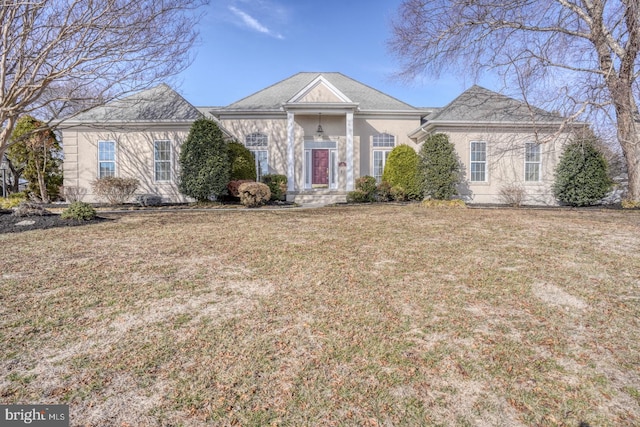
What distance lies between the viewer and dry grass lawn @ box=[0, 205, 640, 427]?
2.25 m

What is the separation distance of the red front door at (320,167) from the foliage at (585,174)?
34.4ft

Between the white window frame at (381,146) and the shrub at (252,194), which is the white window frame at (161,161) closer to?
the shrub at (252,194)

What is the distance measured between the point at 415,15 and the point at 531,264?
13149 mm

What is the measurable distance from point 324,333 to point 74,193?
53.9ft

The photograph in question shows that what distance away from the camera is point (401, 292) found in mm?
4121

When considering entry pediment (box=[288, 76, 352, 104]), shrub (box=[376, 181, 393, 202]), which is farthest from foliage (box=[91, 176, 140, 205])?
shrub (box=[376, 181, 393, 202])

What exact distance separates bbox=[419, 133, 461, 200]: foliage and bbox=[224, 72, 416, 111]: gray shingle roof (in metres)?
3.84

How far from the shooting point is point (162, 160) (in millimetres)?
15164

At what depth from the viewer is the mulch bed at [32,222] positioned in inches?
Result: 305

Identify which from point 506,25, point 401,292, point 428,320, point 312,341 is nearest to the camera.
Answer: point 312,341

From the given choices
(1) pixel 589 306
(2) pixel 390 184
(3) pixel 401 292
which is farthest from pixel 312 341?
(2) pixel 390 184

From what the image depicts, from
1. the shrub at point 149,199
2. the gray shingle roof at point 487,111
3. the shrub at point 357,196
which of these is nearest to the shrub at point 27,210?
the shrub at point 149,199

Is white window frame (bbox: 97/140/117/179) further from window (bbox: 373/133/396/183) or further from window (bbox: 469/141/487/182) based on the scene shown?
window (bbox: 469/141/487/182)

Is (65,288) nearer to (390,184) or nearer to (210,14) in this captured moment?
(210,14)
